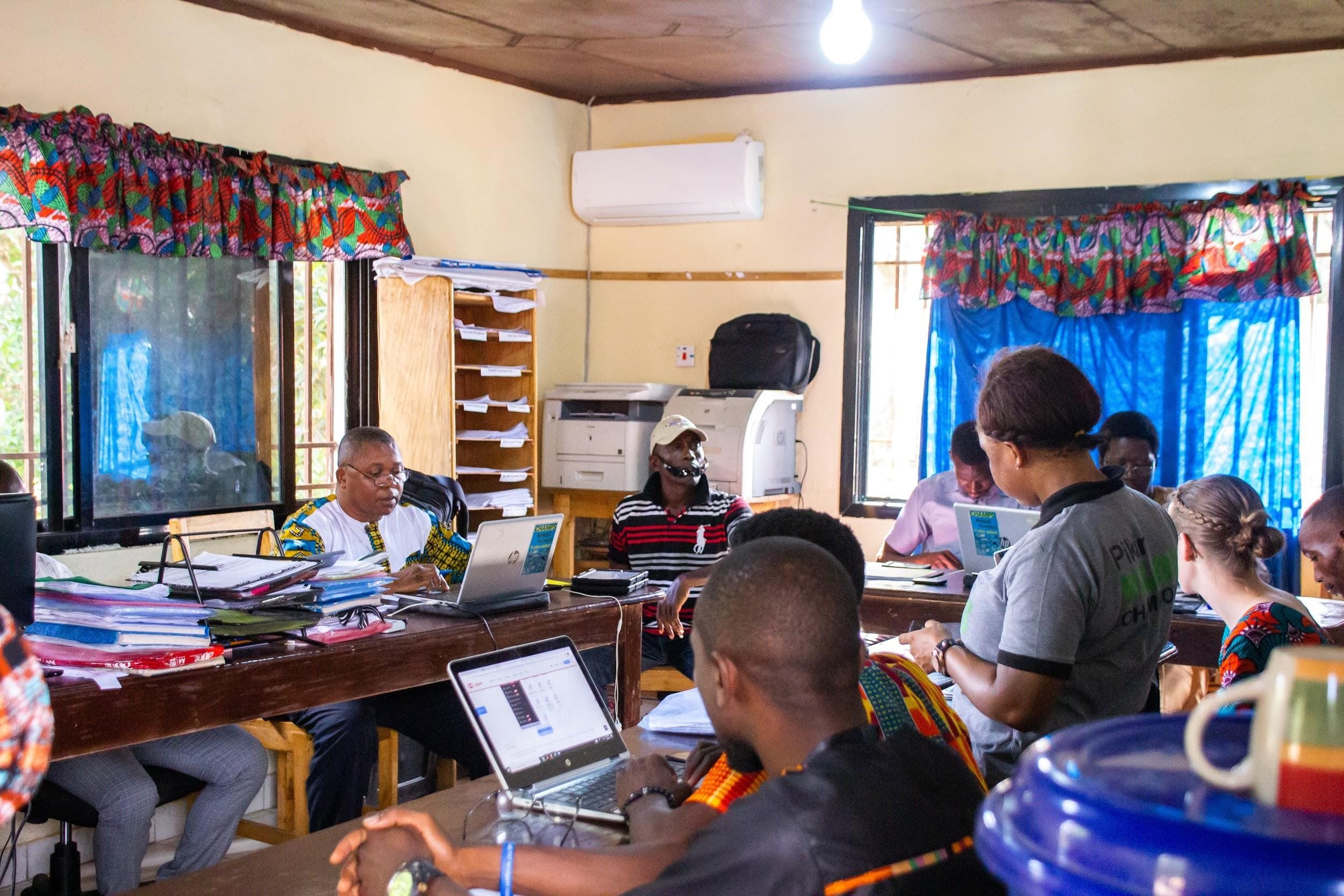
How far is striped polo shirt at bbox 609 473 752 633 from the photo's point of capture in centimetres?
428

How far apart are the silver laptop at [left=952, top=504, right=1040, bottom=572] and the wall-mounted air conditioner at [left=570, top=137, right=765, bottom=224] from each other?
2566mm

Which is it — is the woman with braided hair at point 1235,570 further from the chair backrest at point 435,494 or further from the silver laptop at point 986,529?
the chair backrest at point 435,494

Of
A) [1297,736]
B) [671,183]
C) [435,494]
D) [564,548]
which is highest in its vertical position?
[671,183]

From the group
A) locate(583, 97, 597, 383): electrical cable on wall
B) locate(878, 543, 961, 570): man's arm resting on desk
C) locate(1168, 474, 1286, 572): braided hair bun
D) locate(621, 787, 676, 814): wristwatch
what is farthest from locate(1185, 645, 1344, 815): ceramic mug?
locate(583, 97, 597, 383): electrical cable on wall

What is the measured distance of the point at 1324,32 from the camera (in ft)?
15.8

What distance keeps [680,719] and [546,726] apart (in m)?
0.37

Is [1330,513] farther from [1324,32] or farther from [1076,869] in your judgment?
[1324,32]

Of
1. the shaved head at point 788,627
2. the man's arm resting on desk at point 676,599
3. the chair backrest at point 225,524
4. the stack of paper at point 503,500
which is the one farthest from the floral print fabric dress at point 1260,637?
the stack of paper at point 503,500

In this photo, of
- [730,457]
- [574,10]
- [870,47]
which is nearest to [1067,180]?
[870,47]

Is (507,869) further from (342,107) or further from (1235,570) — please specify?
(342,107)

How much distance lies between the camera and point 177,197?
4.40 meters

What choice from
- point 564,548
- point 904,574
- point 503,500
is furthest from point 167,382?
point 904,574

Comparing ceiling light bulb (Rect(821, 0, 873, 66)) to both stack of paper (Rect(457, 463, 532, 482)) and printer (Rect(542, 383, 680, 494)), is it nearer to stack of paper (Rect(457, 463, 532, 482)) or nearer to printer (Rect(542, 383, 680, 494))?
printer (Rect(542, 383, 680, 494))

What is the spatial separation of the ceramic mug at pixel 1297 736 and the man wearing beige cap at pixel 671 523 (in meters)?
3.56
